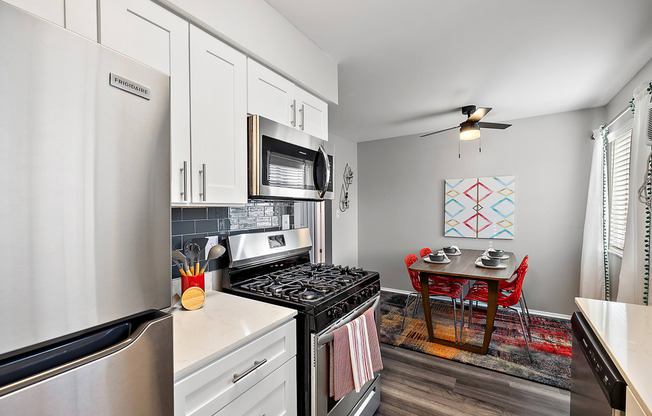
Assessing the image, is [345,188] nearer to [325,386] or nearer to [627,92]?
[627,92]

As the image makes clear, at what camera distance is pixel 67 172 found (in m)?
0.53

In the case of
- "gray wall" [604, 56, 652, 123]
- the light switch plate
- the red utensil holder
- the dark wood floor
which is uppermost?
"gray wall" [604, 56, 652, 123]

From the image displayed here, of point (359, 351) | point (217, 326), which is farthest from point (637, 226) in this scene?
point (217, 326)

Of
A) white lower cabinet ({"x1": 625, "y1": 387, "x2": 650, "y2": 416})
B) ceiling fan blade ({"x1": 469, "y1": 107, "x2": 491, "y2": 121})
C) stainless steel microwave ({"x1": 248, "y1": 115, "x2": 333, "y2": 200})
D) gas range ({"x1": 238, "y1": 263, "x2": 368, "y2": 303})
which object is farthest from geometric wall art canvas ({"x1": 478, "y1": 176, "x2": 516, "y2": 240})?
white lower cabinet ({"x1": 625, "y1": 387, "x2": 650, "y2": 416})

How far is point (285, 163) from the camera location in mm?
1743

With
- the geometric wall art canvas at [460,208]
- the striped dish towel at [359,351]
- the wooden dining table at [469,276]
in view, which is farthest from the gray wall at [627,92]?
the striped dish towel at [359,351]

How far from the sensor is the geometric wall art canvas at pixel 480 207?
386cm

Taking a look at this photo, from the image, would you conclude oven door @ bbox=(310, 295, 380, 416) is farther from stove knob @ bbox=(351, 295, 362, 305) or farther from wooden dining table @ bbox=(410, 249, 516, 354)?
wooden dining table @ bbox=(410, 249, 516, 354)

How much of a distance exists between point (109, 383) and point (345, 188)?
4297 millimetres

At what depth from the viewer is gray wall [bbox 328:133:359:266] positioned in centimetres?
445

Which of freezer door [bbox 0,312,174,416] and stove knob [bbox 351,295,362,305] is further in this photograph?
stove knob [bbox 351,295,362,305]

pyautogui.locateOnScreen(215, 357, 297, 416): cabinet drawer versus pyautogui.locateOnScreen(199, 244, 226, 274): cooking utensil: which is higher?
pyautogui.locateOnScreen(199, 244, 226, 274): cooking utensil

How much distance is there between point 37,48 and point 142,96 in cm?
18

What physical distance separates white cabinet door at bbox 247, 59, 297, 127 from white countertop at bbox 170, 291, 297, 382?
3.41 ft
